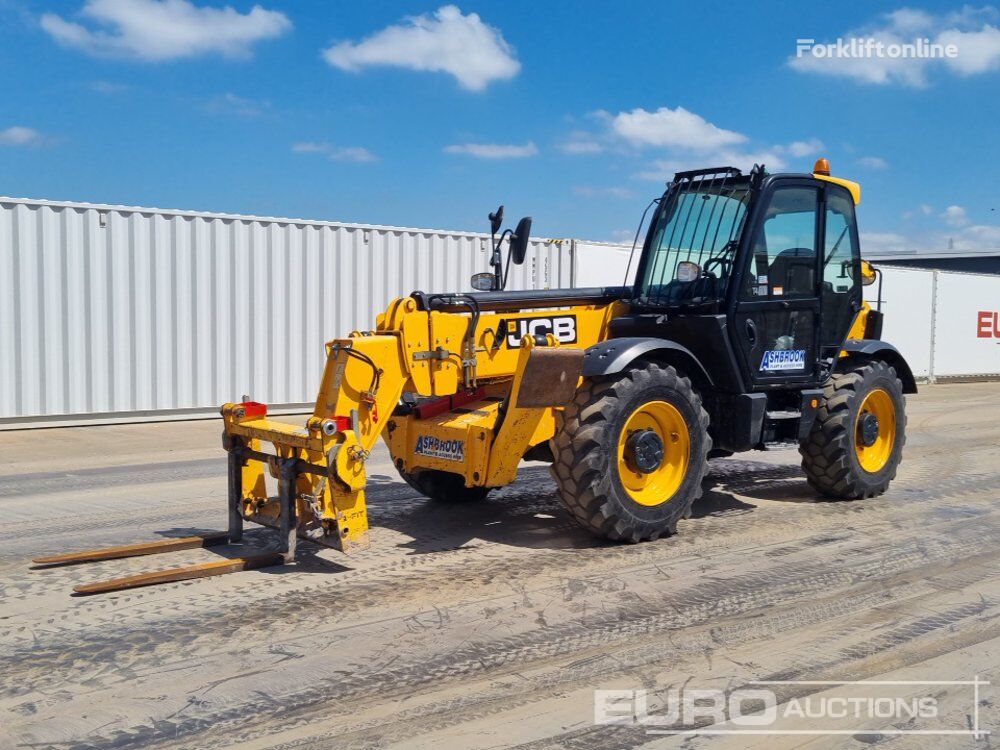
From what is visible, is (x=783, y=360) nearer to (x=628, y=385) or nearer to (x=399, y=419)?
(x=628, y=385)

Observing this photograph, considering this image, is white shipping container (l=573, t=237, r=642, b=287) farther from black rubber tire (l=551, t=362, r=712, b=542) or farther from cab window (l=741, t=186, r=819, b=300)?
black rubber tire (l=551, t=362, r=712, b=542)

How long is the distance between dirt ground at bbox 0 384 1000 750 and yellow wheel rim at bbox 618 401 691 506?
0.35 metres

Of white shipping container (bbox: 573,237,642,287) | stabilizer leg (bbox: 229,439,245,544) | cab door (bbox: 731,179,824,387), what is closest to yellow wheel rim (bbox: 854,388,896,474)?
cab door (bbox: 731,179,824,387)

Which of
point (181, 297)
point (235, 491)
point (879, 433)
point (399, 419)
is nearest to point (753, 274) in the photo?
point (879, 433)

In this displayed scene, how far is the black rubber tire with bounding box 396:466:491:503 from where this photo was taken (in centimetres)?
703

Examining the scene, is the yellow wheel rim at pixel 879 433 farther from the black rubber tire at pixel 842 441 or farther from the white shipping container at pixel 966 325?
the white shipping container at pixel 966 325

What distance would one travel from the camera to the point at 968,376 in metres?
23.5

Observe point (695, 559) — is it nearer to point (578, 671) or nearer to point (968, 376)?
point (578, 671)

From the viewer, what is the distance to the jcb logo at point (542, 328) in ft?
21.3

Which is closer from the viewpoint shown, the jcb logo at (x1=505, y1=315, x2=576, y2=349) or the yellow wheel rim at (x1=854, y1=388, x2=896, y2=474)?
the jcb logo at (x1=505, y1=315, x2=576, y2=349)

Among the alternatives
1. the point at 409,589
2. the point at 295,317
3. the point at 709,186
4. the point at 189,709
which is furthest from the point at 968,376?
the point at 189,709

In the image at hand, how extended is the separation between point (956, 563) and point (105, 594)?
4952mm

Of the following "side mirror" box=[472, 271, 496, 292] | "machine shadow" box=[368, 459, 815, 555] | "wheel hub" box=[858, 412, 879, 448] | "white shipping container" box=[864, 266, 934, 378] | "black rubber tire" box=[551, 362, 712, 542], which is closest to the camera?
"black rubber tire" box=[551, 362, 712, 542]

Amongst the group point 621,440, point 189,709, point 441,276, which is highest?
point 441,276
